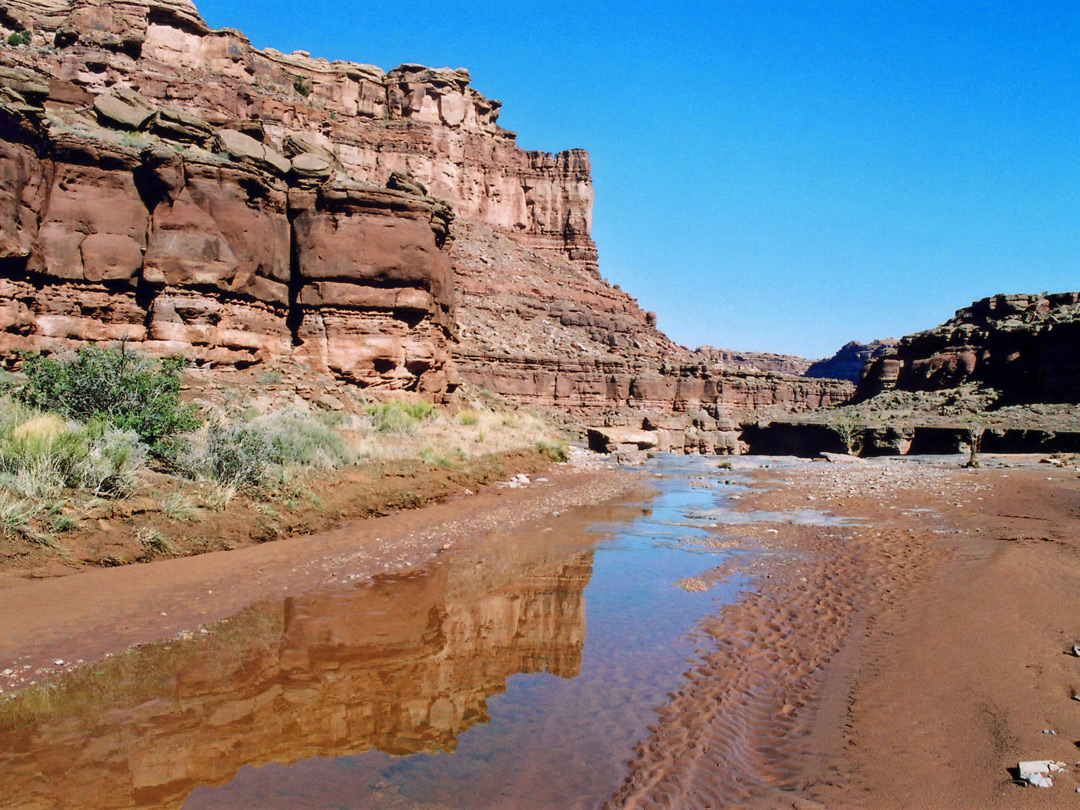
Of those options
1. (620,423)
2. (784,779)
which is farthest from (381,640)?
(620,423)

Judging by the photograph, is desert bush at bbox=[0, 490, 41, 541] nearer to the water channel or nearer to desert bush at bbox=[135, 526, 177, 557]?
desert bush at bbox=[135, 526, 177, 557]

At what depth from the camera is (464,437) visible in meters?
20.1

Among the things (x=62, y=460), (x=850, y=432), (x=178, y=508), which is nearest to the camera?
(x=62, y=460)

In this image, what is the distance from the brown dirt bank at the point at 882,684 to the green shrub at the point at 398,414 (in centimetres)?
1131

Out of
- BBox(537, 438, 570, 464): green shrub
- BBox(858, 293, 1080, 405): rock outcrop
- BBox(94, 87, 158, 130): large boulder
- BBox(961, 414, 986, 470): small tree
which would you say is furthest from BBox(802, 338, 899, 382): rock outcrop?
BBox(94, 87, 158, 130): large boulder

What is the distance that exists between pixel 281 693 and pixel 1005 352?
116 feet

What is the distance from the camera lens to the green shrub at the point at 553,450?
22902mm

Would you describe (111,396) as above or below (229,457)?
above

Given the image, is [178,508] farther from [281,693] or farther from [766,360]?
[766,360]

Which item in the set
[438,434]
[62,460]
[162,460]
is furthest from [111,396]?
[438,434]

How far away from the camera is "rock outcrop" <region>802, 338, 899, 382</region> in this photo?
122 m

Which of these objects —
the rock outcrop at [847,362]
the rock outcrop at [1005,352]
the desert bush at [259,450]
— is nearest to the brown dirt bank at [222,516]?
the desert bush at [259,450]

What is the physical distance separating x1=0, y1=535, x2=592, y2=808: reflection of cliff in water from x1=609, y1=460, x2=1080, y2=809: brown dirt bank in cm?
143

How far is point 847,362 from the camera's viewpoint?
127 meters
